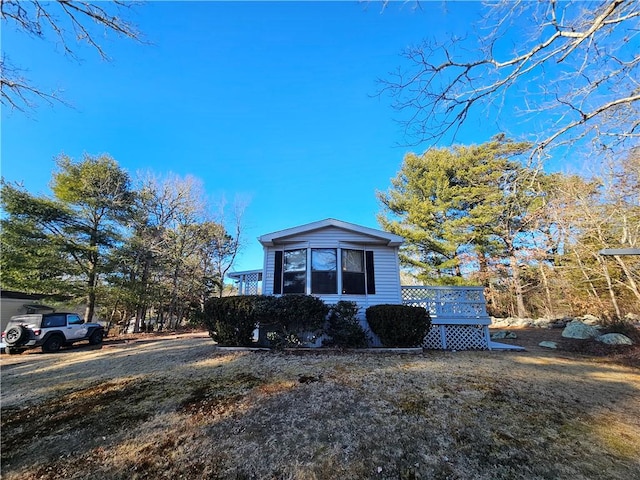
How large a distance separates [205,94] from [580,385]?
11922mm

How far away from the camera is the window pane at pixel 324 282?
8594 millimetres

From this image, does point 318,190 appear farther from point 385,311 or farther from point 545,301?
point 545,301

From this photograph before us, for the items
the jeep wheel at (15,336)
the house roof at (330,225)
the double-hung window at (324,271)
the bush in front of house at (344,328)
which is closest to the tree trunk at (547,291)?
the house roof at (330,225)

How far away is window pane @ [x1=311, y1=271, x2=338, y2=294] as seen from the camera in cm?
859

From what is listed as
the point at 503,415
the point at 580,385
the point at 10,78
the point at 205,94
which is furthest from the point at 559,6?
the point at 205,94

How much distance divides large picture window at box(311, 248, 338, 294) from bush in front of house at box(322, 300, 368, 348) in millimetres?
941

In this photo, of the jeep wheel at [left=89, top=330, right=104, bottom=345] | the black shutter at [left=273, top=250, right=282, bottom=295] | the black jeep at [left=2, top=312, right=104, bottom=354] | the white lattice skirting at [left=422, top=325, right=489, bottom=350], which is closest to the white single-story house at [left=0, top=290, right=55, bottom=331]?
the jeep wheel at [left=89, top=330, right=104, bottom=345]

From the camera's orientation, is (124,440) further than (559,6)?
No

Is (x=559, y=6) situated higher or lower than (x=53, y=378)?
higher

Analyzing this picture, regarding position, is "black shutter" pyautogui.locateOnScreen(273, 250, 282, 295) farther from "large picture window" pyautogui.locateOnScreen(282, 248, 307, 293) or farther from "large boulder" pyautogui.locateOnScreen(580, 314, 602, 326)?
"large boulder" pyautogui.locateOnScreen(580, 314, 602, 326)

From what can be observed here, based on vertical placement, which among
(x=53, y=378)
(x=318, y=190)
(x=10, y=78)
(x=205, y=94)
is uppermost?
(x=318, y=190)

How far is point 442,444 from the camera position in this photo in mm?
2828

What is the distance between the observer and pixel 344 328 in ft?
24.8

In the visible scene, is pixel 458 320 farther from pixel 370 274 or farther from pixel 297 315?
pixel 297 315
